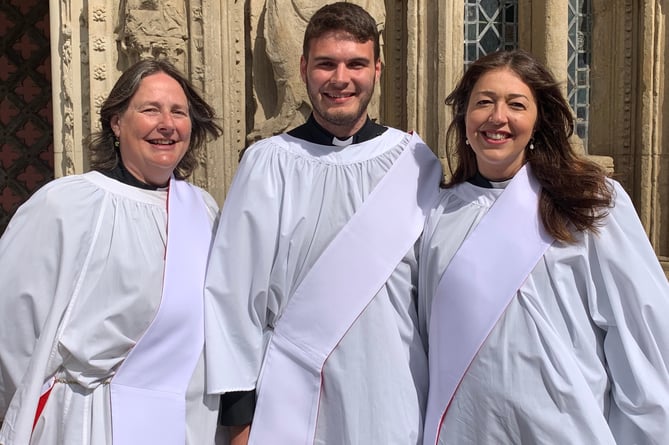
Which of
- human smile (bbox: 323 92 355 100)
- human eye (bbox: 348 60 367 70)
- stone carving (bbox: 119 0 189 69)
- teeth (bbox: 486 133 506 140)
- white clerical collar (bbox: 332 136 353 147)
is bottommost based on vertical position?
white clerical collar (bbox: 332 136 353 147)

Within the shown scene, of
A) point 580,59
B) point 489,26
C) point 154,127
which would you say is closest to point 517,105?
point 154,127

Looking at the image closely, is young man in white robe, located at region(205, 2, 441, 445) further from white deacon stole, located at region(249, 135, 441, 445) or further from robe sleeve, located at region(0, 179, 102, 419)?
robe sleeve, located at region(0, 179, 102, 419)

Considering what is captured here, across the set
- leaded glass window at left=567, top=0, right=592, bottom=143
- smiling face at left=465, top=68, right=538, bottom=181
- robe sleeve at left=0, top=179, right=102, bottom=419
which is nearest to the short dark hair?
smiling face at left=465, top=68, right=538, bottom=181

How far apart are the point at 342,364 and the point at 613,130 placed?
444 cm

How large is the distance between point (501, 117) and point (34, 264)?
145 centimetres

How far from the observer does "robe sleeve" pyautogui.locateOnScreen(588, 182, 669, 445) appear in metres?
1.95

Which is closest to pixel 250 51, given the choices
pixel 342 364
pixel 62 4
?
pixel 62 4

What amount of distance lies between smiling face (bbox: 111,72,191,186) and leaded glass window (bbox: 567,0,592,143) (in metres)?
4.43

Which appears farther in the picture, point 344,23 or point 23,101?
point 23,101

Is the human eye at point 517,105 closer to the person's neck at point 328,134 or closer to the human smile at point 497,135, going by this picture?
the human smile at point 497,135

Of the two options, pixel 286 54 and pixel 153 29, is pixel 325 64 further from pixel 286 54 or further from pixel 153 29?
pixel 153 29

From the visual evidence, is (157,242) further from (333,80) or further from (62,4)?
(62,4)

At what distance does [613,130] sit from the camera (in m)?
5.81

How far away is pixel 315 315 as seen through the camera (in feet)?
7.26
